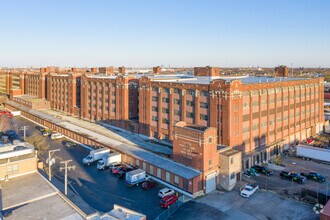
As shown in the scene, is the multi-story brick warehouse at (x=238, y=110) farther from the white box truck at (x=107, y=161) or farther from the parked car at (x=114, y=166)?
the parked car at (x=114, y=166)

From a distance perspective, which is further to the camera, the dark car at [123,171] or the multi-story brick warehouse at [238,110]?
the multi-story brick warehouse at [238,110]

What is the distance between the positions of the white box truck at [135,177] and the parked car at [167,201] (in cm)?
798

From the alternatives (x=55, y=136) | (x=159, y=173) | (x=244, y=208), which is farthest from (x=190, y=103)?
(x=55, y=136)

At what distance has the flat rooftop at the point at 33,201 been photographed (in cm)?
3092

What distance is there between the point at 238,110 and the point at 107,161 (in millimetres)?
26951

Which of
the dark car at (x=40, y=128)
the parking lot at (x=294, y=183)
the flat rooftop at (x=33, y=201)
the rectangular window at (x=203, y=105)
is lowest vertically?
the parking lot at (x=294, y=183)

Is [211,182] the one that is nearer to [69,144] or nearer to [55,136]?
[69,144]

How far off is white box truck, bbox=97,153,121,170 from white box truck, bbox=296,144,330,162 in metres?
39.9

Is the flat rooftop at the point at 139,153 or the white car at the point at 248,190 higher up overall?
the flat rooftop at the point at 139,153

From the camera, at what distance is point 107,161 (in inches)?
2206

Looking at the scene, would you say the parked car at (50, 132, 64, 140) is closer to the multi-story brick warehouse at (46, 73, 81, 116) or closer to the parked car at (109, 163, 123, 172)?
the multi-story brick warehouse at (46, 73, 81, 116)

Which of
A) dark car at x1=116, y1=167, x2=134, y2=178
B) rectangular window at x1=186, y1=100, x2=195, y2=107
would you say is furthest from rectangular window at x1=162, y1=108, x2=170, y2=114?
dark car at x1=116, y1=167, x2=134, y2=178

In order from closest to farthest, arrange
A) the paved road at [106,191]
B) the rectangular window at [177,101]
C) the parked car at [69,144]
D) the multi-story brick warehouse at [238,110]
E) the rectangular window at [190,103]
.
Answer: the paved road at [106,191] → the multi-story brick warehouse at [238,110] → the rectangular window at [190,103] → the rectangular window at [177,101] → the parked car at [69,144]

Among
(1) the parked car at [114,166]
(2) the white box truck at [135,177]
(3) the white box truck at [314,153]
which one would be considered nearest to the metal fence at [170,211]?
(2) the white box truck at [135,177]
